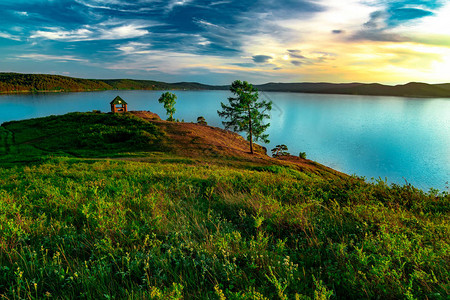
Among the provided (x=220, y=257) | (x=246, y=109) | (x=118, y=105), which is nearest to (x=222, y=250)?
(x=220, y=257)

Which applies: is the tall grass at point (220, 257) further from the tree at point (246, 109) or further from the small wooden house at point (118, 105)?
the small wooden house at point (118, 105)

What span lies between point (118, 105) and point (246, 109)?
38562mm

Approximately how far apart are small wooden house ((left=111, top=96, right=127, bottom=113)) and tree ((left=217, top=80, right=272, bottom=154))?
32.8 meters

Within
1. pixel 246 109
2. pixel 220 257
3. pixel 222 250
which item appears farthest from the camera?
pixel 246 109

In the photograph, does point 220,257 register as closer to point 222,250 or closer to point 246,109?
point 222,250

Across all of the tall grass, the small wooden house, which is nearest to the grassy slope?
the tall grass

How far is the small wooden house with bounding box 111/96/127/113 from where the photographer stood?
56.8 meters

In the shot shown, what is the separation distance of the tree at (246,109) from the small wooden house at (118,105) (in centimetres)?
3278

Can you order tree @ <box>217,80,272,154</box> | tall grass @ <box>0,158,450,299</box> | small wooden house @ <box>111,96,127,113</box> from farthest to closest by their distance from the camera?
small wooden house @ <box>111,96,127,113</box> → tree @ <box>217,80,272,154</box> → tall grass @ <box>0,158,450,299</box>

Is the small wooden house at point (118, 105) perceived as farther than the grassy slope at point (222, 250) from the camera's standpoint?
Yes

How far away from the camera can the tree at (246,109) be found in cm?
3906

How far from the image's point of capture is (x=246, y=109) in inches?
1581

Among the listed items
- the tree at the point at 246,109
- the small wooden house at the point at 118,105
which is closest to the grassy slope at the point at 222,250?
the tree at the point at 246,109

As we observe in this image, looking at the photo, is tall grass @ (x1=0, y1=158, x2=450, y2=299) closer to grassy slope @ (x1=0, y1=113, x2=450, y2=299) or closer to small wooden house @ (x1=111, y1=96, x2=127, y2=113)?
grassy slope @ (x1=0, y1=113, x2=450, y2=299)
